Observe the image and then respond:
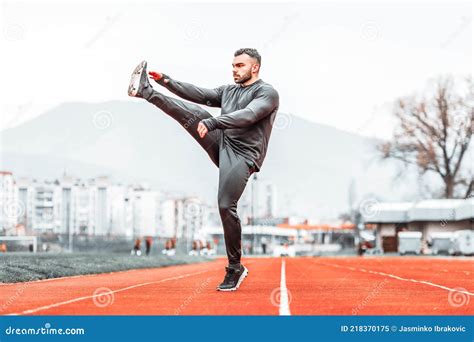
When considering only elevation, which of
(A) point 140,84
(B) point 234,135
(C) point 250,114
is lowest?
(B) point 234,135

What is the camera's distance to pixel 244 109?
8.90 m

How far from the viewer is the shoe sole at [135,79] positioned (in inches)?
352

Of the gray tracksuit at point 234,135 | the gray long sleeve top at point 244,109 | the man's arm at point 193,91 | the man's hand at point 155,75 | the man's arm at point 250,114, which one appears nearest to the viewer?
the man's arm at point 250,114

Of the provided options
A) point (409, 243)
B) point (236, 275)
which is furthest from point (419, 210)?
point (236, 275)

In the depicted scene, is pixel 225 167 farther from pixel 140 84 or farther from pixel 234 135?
pixel 140 84

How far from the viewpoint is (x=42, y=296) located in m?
9.50

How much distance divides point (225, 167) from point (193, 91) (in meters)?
1.01

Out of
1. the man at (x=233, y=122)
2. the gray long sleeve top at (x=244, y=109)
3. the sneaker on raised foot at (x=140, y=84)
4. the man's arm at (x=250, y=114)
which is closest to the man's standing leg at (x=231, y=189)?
the man at (x=233, y=122)

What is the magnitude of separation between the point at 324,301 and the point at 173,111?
2.23 metres

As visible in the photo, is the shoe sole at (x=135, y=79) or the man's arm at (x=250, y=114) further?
the shoe sole at (x=135, y=79)

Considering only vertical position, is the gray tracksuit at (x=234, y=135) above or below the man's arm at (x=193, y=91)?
below

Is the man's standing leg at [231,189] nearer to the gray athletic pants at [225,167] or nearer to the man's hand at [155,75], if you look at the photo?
the gray athletic pants at [225,167]

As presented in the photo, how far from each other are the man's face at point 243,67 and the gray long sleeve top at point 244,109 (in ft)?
0.38

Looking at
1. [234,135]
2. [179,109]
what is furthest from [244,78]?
[179,109]
